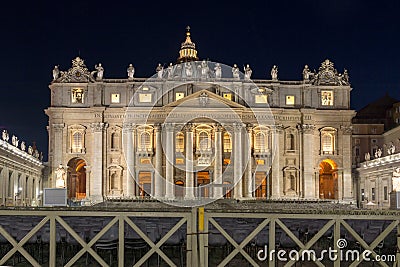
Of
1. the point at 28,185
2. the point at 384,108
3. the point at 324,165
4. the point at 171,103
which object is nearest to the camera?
the point at 28,185

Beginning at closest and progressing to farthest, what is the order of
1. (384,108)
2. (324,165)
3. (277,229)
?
(277,229) → (324,165) → (384,108)

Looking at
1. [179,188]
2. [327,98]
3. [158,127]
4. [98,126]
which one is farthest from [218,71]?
[98,126]

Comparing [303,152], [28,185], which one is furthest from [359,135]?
[28,185]

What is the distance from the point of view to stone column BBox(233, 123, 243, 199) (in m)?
90.5

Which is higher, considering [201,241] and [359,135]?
[359,135]

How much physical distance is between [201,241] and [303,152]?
80.2 meters

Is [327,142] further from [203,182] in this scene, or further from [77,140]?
[77,140]

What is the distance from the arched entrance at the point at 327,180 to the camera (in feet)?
322

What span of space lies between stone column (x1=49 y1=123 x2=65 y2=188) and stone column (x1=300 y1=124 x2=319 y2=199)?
1438 inches

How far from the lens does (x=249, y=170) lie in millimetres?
91438

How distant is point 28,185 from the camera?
3250 inches

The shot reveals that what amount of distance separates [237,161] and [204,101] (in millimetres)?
10202

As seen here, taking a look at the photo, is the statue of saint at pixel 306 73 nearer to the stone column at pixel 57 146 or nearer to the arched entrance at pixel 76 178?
the arched entrance at pixel 76 178

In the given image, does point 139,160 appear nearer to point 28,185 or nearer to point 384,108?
point 28,185
